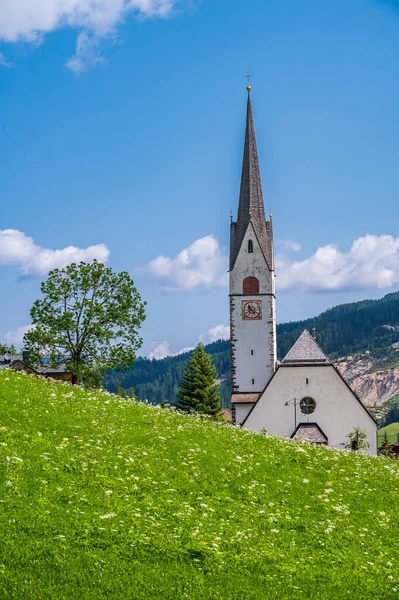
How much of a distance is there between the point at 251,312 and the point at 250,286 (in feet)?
8.44

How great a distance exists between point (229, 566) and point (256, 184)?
2531 inches

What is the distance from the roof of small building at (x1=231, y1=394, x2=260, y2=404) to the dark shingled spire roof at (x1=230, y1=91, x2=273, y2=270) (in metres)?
12.6

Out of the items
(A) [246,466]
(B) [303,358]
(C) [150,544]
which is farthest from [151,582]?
(B) [303,358]

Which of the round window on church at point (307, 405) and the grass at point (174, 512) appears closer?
the grass at point (174, 512)

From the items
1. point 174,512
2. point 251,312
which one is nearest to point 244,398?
point 251,312

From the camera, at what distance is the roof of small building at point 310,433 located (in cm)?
5322

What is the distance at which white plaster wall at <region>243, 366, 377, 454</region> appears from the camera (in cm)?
5475

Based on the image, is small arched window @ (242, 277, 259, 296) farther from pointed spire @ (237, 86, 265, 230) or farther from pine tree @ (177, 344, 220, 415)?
pine tree @ (177, 344, 220, 415)

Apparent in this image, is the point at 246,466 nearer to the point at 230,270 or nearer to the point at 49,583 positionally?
the point at 49,583

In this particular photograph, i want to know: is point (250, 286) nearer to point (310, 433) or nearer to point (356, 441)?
point (310, 433)

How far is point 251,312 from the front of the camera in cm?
6812

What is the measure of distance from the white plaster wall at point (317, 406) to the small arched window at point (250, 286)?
14.1m

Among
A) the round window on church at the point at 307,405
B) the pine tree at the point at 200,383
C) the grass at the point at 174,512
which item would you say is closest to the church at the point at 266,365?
the round window on church at the point at 307,405

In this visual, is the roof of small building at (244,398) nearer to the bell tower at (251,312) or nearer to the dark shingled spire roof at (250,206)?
the bell tower at (251,312)
